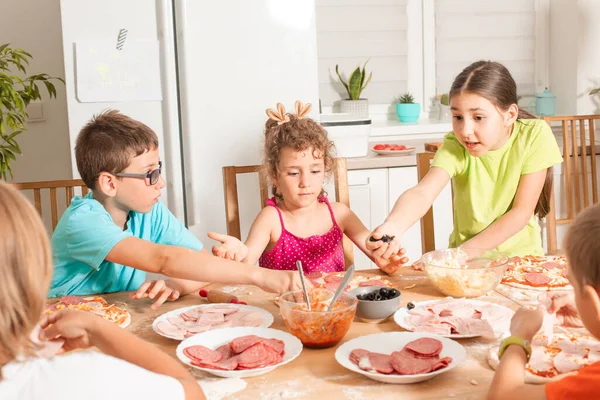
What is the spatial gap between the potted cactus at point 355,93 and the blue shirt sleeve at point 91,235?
7.57ft

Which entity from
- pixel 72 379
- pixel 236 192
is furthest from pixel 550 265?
pixel 72 379

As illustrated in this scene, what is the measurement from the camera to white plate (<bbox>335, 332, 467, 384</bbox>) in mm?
1174

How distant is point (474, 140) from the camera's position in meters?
2.07

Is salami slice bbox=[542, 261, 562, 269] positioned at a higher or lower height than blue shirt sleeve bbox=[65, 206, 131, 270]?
lower

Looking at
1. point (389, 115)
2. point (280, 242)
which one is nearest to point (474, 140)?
point (280, 242)

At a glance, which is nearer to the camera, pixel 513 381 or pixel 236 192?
pixel 513 381

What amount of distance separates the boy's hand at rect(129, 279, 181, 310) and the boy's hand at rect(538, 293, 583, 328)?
2.71ft

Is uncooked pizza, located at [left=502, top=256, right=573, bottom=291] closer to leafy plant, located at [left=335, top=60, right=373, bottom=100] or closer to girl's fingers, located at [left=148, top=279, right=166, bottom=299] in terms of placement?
girl's fingers, located at [left=148, top=279, right=166, bottom=299]

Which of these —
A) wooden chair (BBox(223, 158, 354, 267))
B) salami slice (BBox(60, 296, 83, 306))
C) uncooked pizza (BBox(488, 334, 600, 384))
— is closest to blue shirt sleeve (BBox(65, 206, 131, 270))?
salami slice (BBox(60, 296, 83, 306))

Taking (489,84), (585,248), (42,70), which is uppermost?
(42,70)

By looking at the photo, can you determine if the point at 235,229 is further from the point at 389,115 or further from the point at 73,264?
the point at 389,115

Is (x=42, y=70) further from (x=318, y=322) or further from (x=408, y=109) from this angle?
(x=318, y=322)

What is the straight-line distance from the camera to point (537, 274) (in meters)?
1.71

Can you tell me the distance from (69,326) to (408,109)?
3.11 meters
